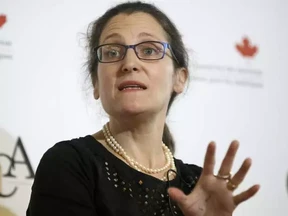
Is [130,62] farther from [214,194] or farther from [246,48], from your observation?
[246,48]

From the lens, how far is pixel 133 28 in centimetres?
93

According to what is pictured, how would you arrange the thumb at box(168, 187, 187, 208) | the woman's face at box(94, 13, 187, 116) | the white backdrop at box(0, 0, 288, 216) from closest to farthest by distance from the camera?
the thumb at box(168, 187, 187, 208) < the woman's face at box(94, 13, 187, 116) < the white backdrop at box(0, 0, 288, 216)

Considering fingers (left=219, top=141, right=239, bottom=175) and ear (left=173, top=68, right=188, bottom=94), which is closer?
fingers (left=219, top=141, right=239, bottom=175)

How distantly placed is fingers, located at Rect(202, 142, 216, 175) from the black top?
0.16 metres

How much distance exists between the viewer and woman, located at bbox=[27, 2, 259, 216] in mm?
724

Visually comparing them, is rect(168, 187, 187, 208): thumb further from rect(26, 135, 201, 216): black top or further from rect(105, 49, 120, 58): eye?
rect(105, 49, 120, 58): eye

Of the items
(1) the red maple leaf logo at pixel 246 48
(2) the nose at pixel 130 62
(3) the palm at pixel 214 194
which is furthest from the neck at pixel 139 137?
(1) the red maple leaf logo at pixel 246 48

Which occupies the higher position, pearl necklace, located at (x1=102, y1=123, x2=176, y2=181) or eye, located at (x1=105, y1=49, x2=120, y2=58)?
eye, located at (x1=105, y1=49, x2=120, y2=58)

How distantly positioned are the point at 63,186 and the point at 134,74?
263 mm

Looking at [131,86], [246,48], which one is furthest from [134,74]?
[246,48]

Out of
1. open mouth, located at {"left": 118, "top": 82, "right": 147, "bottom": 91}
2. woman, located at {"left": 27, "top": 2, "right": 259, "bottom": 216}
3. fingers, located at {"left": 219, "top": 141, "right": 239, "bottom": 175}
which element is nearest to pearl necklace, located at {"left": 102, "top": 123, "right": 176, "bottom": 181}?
woman, located at {"left": 27, "top": 2, "right": 259, "bottom": 216}

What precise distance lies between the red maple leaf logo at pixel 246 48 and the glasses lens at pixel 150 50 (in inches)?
26.2

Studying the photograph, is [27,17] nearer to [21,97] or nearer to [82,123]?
[21,97]

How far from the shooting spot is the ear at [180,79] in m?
1.02
